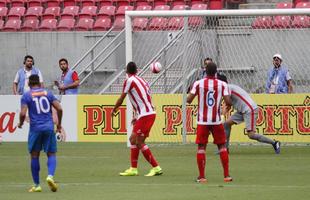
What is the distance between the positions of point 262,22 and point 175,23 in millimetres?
2484

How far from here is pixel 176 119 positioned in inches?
978

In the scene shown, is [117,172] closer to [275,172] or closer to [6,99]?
[275,172]

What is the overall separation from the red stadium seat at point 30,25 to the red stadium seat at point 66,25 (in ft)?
2.61

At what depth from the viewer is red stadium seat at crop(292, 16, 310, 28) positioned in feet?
80.0

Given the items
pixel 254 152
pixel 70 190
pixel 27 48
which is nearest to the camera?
pixel 70 190

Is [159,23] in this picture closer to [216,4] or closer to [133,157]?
[216,4]

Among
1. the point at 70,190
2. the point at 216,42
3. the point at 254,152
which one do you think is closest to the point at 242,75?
the point at 216,42

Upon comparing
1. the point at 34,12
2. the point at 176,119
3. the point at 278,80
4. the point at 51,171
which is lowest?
the point at 51,171

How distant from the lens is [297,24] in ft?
80.9

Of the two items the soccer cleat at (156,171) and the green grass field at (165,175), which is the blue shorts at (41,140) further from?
the soccer cleat at (156,171)

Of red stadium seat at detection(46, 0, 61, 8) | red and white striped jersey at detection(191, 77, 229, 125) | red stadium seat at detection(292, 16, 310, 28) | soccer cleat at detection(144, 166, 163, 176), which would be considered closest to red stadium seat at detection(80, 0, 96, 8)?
red stadium seat at detection(46, 0, 61, 8)

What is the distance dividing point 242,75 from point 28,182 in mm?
9097

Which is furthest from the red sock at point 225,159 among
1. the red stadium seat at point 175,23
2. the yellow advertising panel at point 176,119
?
the red stadium seat at point 175,23

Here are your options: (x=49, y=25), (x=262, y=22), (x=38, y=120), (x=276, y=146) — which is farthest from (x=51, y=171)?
(x=49, y=25)
